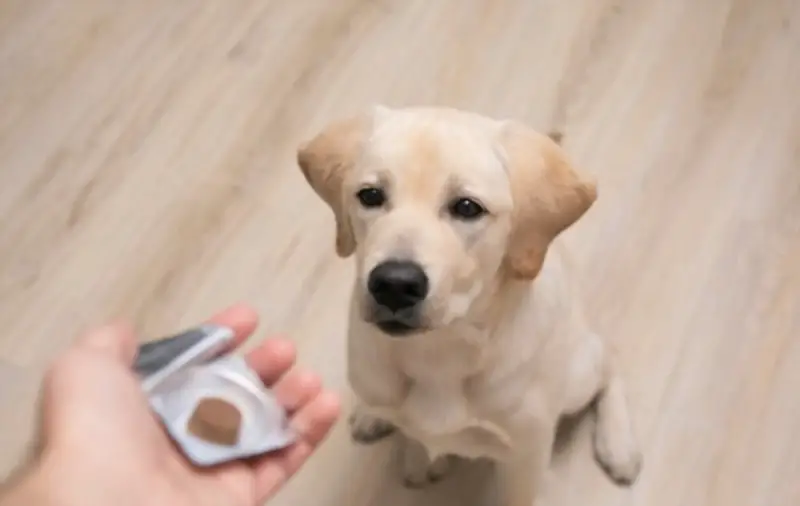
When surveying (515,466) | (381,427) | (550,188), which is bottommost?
(381,427)

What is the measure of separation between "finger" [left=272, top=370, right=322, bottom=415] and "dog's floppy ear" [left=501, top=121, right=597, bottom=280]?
293 mm

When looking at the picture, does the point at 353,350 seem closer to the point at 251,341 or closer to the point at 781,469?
the point at 251,341

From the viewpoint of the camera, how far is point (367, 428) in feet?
5.49

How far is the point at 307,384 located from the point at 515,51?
3.39 feet

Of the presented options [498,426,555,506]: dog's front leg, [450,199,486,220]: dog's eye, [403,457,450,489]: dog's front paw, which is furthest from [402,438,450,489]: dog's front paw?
[450,199,486,220]: dog's eye

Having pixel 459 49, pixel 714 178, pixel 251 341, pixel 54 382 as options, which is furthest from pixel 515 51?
pixel 54 382

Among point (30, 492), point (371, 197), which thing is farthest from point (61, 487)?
point (371, 197)

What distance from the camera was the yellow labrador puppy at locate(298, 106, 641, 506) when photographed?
1125mm

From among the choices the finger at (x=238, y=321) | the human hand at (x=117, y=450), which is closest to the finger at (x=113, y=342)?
the human hand at (x=117, y=450)

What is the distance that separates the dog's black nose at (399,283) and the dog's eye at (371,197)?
84 mm

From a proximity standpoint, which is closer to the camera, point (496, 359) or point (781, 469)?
point (496, 359)

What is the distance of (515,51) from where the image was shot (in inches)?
82.2

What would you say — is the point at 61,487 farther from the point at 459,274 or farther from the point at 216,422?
the point at 459,274

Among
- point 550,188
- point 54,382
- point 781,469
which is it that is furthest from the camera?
point 781,469
